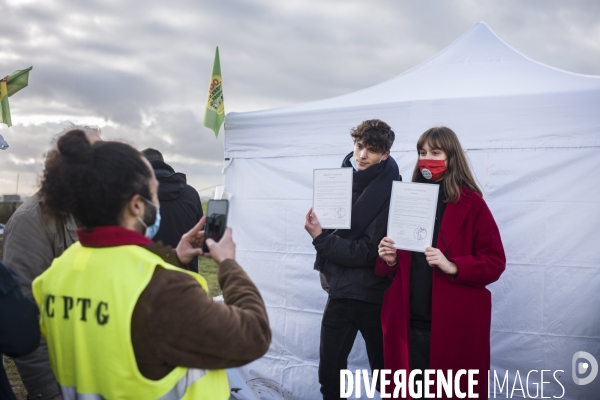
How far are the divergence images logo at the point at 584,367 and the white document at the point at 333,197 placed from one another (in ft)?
6.10

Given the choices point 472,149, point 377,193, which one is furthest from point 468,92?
point 377,193

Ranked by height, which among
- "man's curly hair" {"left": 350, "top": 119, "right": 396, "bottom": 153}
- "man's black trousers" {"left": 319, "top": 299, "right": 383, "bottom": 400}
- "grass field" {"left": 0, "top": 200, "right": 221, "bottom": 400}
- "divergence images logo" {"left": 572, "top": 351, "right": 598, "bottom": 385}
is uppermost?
"man's curly hair" {"left": 350, "top": 119, "right": 396, "bottom": 153}

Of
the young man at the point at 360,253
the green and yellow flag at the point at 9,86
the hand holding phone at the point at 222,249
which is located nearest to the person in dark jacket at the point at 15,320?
the hand holding phone at the point at 222,249

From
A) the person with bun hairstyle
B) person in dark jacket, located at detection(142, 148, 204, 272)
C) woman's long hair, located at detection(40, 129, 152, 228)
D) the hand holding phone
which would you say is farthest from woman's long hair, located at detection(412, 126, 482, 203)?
woman's long hair, located at detection(40, 129, 152, 228)

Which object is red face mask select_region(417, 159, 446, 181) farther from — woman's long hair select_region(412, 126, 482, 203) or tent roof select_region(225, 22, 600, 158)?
tent roof select_region(225, 22, 600, 158)

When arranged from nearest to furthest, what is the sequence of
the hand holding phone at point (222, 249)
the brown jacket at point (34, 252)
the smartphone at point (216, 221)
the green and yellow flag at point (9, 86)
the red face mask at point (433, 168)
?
1. the hand holding phone at point (222, 249)
2. the smartphone at point (216, 221)
3. the brown jacket at point (34, 252)
4. the red face mask at point (433, 168)
5. the green and yellow flag at point (9, 86)

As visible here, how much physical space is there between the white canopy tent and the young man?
93cm

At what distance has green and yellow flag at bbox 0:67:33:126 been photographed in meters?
6.02

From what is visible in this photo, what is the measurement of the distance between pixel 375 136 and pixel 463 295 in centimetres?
95

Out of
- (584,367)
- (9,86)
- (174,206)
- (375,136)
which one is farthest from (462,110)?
(9,86)

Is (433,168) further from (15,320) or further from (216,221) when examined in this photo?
(15,320)

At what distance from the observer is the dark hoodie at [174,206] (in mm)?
2834

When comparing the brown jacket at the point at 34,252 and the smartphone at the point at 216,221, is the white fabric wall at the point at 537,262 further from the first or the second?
the smartphone at the point at 216,221

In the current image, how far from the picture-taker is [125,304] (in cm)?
125
